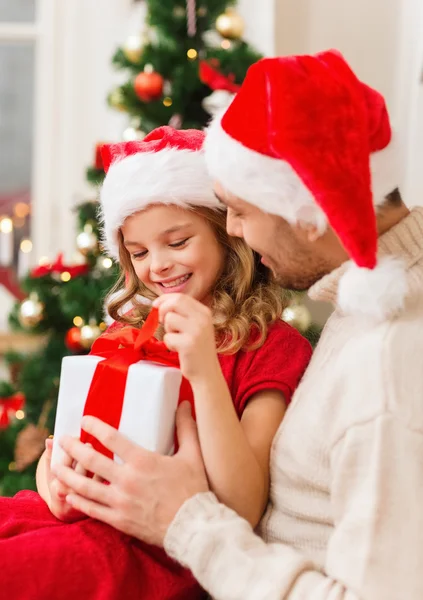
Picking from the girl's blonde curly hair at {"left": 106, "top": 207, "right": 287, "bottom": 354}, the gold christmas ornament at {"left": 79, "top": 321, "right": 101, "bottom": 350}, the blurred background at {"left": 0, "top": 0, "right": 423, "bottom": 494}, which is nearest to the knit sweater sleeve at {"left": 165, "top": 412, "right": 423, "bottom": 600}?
the girl's blonde curly hair at {"left": 106, "top": 207, "right": 287, "bottom": 354}

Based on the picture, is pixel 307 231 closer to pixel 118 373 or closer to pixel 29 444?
pixel 118 373

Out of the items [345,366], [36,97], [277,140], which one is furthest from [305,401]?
[36,97]

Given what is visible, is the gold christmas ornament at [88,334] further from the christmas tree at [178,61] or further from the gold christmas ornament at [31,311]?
the christmas tree at [178,61]

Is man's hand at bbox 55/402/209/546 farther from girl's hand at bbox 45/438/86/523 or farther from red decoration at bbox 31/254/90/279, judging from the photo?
red decoration at bbox 31/254/90/279

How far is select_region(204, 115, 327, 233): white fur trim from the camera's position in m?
1.04

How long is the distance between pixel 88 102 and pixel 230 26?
3.31 ft

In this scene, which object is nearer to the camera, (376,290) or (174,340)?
(376,290)

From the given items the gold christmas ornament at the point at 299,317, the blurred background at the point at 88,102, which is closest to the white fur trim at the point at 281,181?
the blurred background at the point at 88,102

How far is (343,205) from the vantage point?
97 centimetres

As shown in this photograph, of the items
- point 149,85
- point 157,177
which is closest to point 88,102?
point 149,85

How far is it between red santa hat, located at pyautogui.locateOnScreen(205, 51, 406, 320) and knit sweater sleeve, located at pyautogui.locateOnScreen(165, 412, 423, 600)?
0.57 ft

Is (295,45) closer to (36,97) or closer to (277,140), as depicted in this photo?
(36,97)

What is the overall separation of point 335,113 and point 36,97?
7.99 ft

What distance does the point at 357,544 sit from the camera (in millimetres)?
924
